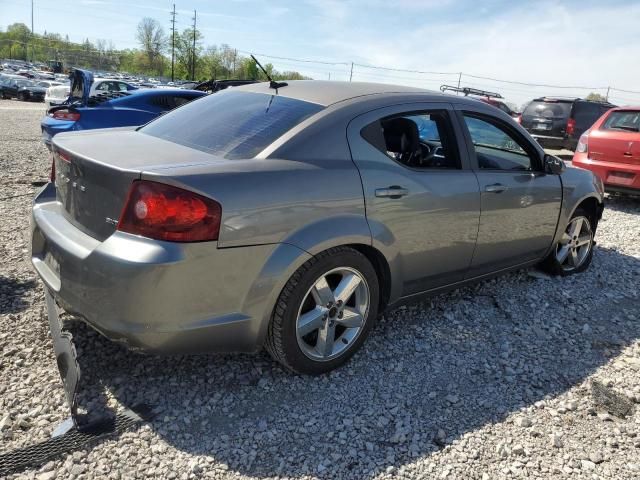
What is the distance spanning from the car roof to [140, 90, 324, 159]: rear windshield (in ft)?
0.26

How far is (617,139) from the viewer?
25.3ft

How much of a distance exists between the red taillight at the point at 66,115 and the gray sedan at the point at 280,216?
16.2 ft

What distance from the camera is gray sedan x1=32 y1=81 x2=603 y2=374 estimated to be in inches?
90.8

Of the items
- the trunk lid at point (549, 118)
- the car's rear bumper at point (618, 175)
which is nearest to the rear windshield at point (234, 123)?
the car's rear bumper at point (618, 175)

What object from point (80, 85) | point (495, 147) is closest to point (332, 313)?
point (495, 147)

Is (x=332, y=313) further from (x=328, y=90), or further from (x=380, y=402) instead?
(x=328, y=90)

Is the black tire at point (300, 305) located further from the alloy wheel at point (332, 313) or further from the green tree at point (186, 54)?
the green tree at point (186, 54)

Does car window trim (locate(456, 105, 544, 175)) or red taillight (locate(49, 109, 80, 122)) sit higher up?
car window trim (locate(456, 105, 544, 175))

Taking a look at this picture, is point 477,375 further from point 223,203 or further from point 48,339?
point 48,339

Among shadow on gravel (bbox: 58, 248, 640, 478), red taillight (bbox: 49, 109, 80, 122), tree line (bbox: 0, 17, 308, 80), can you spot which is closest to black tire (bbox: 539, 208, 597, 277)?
shadow on gravel (bbox: 58, 248, 640, 478)

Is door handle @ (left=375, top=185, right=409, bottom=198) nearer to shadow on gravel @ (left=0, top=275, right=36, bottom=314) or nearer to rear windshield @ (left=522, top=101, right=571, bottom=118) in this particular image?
shadow on gravel @ (left=0, top=275, right=36, bottom=314)

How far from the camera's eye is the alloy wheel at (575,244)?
472 cm

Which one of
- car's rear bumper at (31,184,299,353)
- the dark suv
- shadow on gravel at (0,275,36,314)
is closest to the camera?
car's rear bumper at (31,184,299,353)

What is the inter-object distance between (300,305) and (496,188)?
5.75ft
